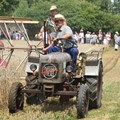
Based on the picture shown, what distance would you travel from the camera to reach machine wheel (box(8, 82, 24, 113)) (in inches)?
348

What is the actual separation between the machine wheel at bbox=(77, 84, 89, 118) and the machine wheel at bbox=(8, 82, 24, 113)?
121cm

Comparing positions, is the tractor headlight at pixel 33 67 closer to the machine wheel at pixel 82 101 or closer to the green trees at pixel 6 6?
the machine wheel at pixel 82 101

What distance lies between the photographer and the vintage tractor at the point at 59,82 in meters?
8.87

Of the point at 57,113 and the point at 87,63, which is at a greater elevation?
the point at 87,63

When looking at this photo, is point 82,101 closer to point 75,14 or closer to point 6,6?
point 6,6

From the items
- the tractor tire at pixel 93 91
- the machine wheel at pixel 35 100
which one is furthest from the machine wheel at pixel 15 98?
the tractor tire at pixel 93 91

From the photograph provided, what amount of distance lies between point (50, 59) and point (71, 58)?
831mm

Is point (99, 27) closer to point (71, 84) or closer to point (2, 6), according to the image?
Answer: point (2, 6)

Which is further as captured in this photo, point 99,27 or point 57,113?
point 99,27

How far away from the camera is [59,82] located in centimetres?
890

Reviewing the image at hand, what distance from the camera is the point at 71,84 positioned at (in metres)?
9.37

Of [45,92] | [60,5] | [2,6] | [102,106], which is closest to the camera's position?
[45,92]

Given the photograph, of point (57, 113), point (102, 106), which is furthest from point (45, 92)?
point (102, 106)

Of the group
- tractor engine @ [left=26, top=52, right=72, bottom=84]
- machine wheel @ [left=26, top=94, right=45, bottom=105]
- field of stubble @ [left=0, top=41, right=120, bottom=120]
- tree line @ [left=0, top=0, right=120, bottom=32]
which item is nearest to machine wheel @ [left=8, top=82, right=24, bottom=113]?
field of stubble @ [left=0, top=41, right=120, bottom=120]
